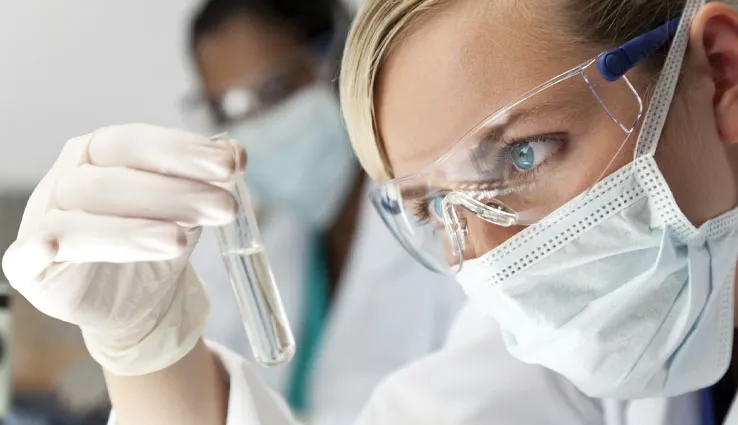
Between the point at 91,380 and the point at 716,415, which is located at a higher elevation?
the point at 91,380

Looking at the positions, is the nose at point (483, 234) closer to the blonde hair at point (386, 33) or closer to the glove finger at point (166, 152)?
the blonde hair at point (386, 33)

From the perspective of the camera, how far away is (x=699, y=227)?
0.94m

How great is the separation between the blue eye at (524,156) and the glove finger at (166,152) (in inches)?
12.5

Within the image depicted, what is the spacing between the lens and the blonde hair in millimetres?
949

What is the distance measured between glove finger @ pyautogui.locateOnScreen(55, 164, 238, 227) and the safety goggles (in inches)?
11.0

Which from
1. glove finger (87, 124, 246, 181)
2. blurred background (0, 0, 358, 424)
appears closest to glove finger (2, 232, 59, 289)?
glove finger (87, 124, 246, 181)

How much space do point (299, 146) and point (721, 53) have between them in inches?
50.1

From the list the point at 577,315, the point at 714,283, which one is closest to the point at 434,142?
the point at 577,315

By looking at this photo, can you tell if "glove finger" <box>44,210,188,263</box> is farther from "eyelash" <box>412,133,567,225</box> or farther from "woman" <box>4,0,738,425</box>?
"eyelash" <box>412,133,567,225</box>

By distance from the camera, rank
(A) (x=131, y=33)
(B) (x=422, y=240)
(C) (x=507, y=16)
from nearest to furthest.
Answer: (C) (x=507, y=16) → (B) (x=422, y=240) → (A) (x=131, y=33)

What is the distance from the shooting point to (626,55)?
3.01 ft

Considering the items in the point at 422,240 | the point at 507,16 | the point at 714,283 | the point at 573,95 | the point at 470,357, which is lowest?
the point at 470,357

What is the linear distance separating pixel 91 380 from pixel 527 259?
0.85m

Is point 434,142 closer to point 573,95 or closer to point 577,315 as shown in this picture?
point 573,95
